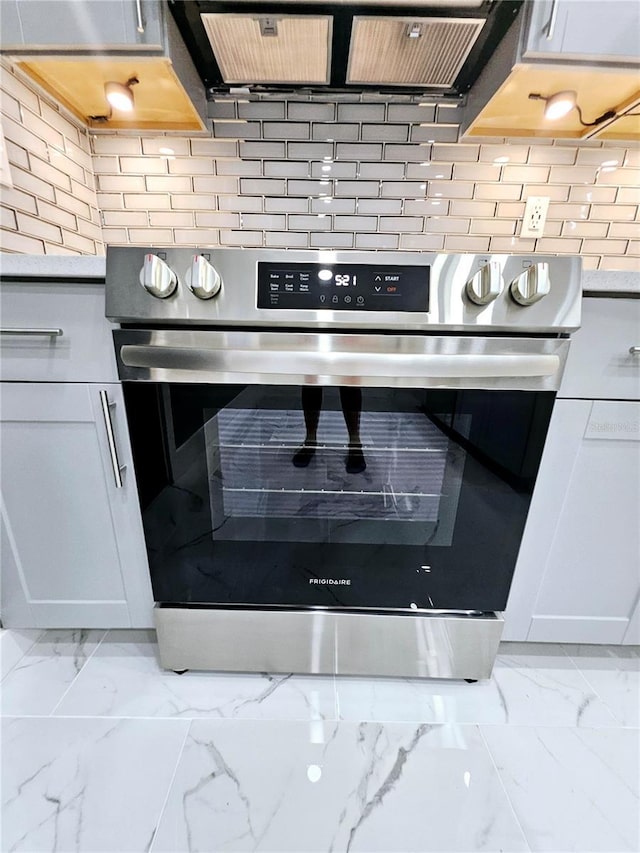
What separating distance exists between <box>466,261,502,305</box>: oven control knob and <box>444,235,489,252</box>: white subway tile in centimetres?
77

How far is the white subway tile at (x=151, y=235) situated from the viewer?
132cm

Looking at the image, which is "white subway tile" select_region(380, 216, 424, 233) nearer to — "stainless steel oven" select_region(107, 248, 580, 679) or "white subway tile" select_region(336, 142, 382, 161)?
"white subway tile" select_region(336, 142, 382, 161)

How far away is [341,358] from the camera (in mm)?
692

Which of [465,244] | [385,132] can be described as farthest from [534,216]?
[385,132]

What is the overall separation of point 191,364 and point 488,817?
3.26 feet

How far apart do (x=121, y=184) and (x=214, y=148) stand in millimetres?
342

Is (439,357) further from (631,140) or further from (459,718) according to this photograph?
(631,140)

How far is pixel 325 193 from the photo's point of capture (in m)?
1.28

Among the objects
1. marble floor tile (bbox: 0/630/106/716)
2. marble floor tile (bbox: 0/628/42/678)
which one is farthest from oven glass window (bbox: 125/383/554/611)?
marble floor tile (bbox: 0/628/42/678)

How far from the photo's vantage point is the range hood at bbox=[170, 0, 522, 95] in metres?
0.88

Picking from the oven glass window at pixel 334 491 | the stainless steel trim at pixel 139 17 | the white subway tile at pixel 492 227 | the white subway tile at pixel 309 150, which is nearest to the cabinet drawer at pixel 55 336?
the oven glass window at pixel 334 491

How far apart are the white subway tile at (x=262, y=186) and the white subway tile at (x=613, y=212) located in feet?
3.54

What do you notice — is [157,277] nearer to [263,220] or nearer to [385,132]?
[263,220]

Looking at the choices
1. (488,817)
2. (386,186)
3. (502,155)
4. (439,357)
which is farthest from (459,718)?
(502,155)
